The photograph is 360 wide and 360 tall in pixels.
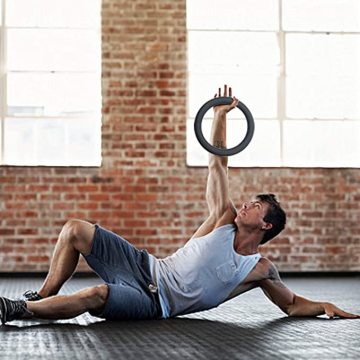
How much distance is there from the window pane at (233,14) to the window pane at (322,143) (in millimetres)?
974

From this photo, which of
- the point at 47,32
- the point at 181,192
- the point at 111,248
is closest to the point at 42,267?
the point at 181,192

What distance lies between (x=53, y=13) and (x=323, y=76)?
2.59 m

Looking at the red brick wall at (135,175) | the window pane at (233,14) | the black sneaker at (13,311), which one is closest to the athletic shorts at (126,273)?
the black sneaker at (13,311)

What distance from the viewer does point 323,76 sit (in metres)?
8.09

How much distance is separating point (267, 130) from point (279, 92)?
386mm

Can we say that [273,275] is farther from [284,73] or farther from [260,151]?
[284,73]

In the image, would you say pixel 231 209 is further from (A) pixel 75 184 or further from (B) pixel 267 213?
(A) pixel 75 184

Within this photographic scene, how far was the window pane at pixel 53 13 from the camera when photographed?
7797 mm

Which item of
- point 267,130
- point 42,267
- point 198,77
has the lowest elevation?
point 42,267

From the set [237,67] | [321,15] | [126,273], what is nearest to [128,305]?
[126,273]

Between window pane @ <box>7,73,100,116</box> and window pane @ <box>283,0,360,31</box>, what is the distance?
6.31ft

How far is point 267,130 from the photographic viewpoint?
313 inches

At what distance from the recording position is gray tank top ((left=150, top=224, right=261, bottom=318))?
379 cm

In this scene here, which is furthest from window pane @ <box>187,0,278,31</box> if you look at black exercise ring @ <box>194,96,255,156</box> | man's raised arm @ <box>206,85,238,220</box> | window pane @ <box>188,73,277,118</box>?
man's raised arm @ <box>206,85,238,220</box>
